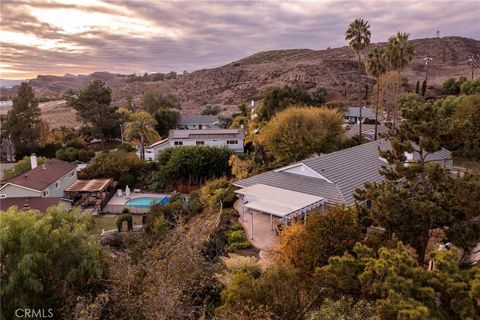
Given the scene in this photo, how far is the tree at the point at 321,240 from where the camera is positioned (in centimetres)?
1446

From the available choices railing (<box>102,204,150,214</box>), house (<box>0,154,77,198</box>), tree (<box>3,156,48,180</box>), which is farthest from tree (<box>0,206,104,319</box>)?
tree (<box>3,156,48,180</box>)

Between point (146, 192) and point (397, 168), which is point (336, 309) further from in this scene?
point (146, 192)

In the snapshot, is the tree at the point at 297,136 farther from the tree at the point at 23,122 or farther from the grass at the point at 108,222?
the tree at the point at 23,122

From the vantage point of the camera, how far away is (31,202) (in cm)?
2983

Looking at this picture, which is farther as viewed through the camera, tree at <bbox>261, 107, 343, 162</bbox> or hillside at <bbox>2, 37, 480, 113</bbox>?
hillside at <bbox>2, 37, 480, 113</bbox>

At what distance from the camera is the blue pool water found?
36.9m

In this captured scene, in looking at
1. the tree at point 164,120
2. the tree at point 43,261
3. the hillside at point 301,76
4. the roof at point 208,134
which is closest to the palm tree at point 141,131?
the roof at point 208,134

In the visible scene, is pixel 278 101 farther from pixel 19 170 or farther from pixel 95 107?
pixel 19 170

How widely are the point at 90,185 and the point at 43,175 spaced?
4639mm

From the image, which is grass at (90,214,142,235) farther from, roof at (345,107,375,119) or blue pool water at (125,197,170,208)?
roof at (345,107,375,119)

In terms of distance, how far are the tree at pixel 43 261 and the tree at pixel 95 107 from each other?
51.6 meters

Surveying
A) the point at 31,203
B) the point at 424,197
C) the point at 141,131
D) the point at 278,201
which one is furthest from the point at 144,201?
the point at 424,197

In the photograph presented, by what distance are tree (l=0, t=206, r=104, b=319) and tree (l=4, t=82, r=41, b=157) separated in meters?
47.2

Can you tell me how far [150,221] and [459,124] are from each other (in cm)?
2218
